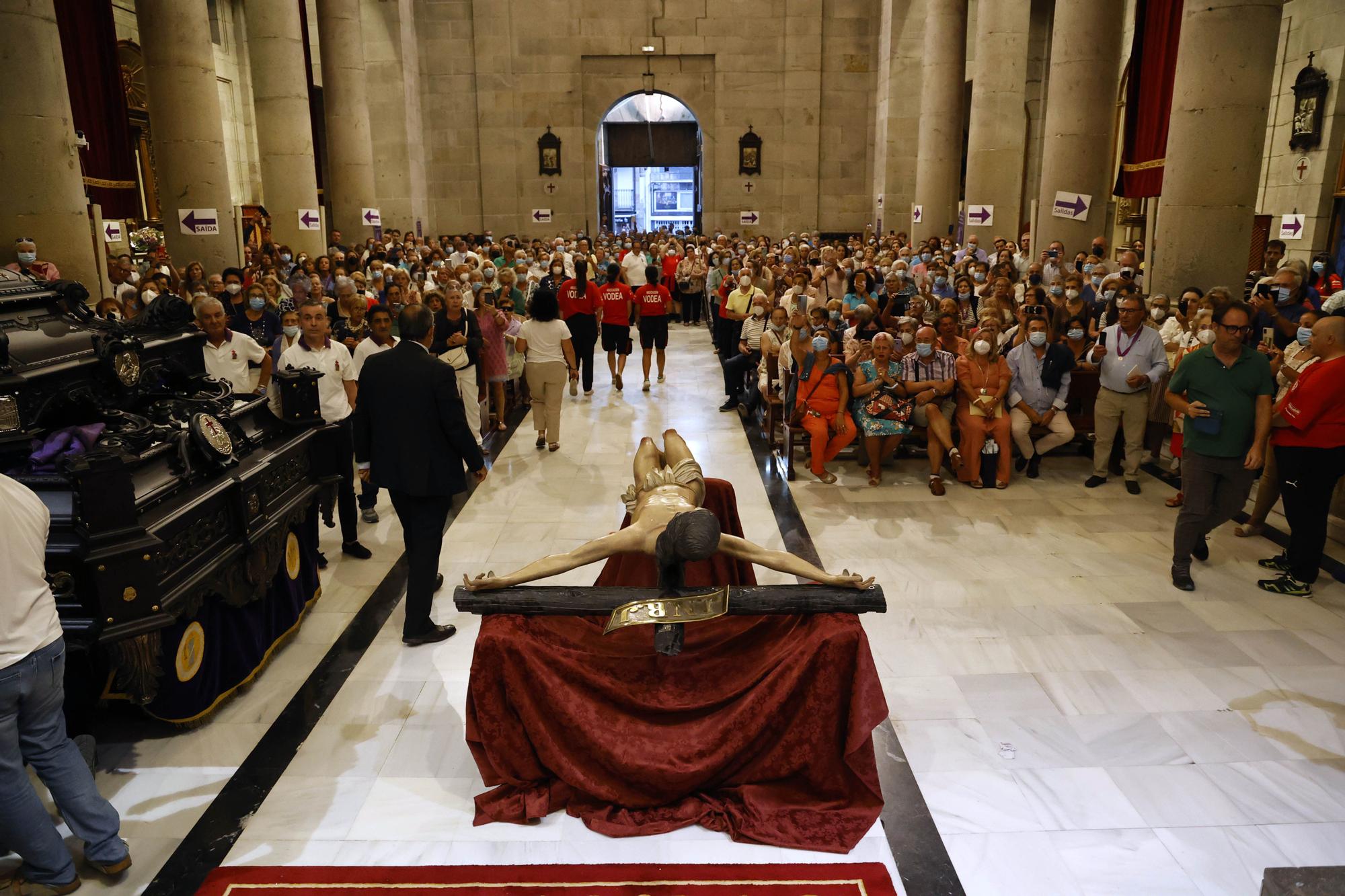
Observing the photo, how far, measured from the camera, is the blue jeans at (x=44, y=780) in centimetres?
334

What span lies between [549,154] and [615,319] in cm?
1620

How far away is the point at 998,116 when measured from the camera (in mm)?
16797

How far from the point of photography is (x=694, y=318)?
21.1m

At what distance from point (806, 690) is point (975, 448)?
528 cm

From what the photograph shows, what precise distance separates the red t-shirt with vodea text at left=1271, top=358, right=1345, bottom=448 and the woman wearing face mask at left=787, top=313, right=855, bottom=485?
360cm

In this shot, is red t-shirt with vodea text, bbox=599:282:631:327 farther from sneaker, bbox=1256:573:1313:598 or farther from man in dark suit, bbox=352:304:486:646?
A: sneaker, bbox=1256:573:1313:598

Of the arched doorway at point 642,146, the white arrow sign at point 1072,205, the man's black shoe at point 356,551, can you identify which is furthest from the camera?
the arched doorway at point 642,146

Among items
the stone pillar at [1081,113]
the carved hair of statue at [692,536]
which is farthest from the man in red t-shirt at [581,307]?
the carved hair of statue at [692,536]

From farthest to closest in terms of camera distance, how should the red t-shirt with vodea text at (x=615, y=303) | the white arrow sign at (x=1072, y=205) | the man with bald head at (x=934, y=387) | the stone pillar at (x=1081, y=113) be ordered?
the white arrow sign at (x=1072, y=205) → the stone pillar at (x=1081, y=113) → the red t-shirt with vodea text at (x=615, y=303) → the man with bald head at (x=934, y=387)

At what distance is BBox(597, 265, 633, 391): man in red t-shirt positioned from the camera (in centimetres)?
1270

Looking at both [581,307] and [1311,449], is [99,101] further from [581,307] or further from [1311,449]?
[1311,449]

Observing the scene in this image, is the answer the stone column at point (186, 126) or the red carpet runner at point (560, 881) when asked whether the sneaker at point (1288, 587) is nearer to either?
the red carpet runner at point (560, 881)

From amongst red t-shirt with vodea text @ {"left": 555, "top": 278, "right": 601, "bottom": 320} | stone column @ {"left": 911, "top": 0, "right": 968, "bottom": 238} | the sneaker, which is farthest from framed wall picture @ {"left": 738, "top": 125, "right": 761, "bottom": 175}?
the sneaker

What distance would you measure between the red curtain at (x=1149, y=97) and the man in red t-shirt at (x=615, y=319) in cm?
788
